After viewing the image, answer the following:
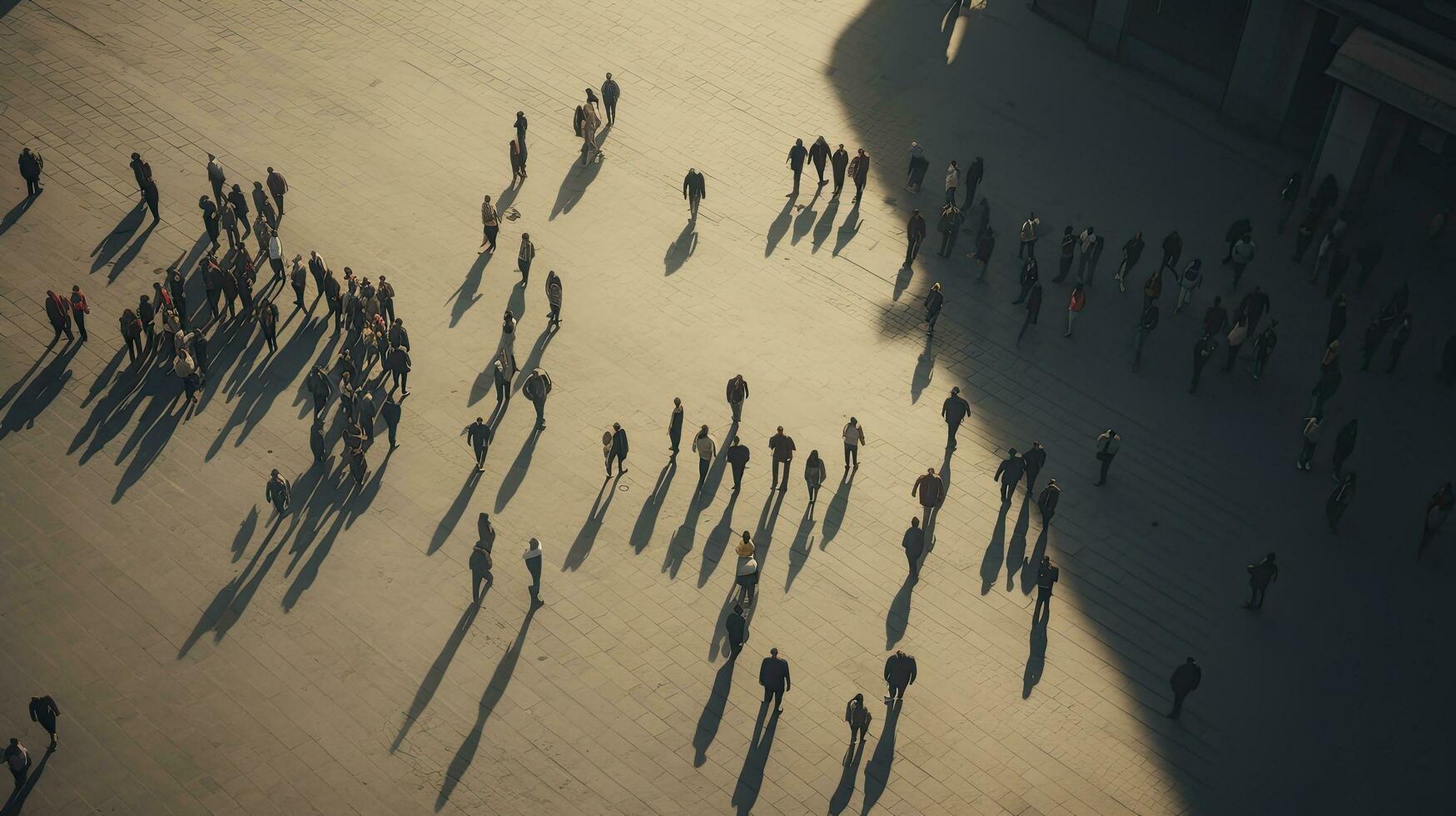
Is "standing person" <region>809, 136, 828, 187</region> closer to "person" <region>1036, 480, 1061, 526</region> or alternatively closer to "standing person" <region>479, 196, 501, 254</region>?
"standing person" <region>479, 196, 501, 254</region>

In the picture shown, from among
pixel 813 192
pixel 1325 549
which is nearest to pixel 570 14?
pixel 813 192

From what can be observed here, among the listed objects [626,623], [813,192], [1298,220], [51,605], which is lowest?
[51,605]

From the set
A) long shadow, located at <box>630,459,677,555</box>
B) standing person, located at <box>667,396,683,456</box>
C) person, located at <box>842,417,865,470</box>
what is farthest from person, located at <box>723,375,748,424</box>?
person, located at <box>842,417,865,470</box>

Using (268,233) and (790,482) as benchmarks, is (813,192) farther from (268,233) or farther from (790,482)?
(268,233)

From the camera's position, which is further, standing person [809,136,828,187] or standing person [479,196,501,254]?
standing person [809,136,828,187]

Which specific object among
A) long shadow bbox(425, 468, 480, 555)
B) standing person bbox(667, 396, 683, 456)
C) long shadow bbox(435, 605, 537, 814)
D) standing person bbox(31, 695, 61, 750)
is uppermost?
standing person bbox(667, 396, 683, 456)

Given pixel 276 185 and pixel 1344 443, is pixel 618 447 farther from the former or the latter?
pixel 1344 443

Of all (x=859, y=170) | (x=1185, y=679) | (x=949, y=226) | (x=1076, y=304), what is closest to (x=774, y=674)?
(x=1185, y=679)
